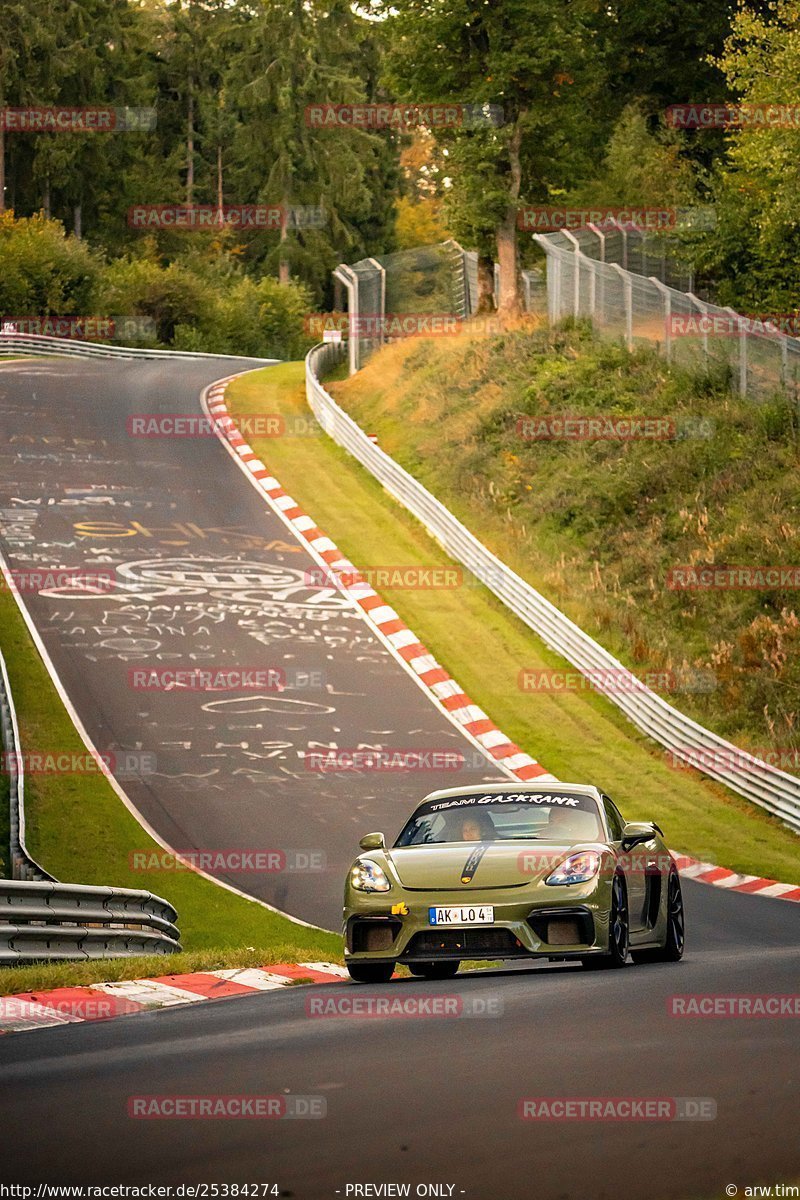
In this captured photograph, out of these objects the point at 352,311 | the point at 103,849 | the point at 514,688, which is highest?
the point at 352,311

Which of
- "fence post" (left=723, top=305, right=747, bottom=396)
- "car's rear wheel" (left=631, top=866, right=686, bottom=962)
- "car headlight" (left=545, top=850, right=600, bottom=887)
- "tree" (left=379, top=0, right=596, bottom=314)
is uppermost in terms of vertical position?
"tree" (left=379, top=0, right=596, bottom=314)

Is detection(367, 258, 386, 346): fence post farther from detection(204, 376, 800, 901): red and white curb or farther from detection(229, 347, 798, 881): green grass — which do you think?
detection(204, 376, 800, 901): red and white curb

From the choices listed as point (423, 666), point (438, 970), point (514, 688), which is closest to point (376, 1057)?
point (438, 970)

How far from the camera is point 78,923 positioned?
12.4m

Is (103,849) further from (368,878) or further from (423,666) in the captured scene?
(368,878)

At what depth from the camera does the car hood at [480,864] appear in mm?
10508

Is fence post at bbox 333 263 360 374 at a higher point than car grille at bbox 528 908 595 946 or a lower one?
higher

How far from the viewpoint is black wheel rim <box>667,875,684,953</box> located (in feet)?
39.4

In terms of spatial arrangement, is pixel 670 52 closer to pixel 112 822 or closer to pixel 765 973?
pixel 112 822

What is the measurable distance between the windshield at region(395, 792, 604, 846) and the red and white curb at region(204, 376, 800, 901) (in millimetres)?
7340

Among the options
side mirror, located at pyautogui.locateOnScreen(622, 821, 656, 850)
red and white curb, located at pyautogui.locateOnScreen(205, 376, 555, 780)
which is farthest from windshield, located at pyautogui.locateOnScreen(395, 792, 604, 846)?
red and white curb, located at pyautogui.locateOnScreen(205, 376, 555, 780)

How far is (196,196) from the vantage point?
9750 cm

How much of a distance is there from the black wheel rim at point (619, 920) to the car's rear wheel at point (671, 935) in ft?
2.78

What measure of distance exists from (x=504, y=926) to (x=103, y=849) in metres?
9.58
